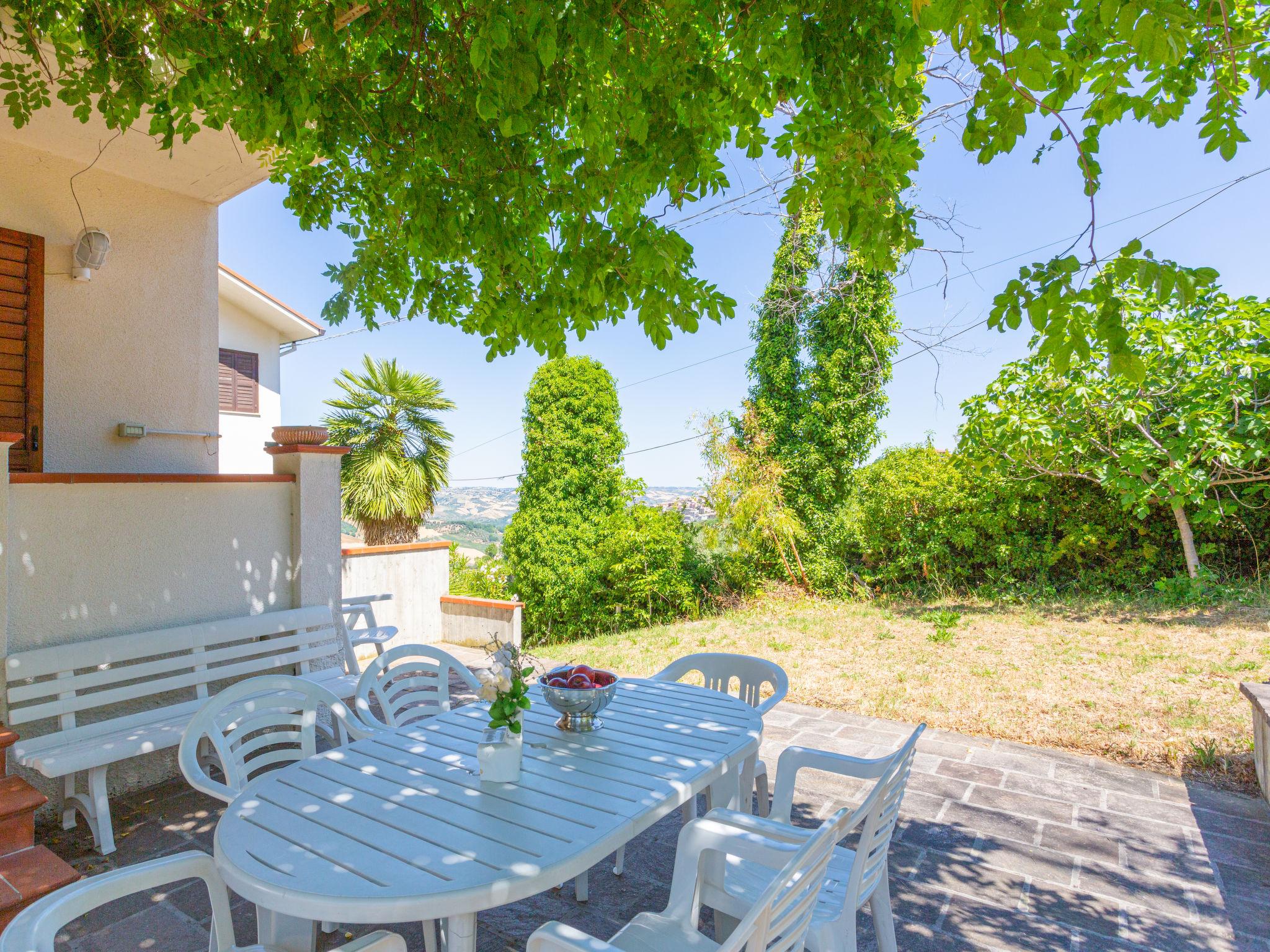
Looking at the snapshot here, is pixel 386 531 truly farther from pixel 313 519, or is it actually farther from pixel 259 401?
pixel 313 519

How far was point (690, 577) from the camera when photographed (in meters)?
9.27

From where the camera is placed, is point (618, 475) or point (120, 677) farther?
point (618, 475)

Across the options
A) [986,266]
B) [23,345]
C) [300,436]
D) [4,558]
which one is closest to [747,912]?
[4,558]

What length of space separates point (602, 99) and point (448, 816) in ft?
8.20

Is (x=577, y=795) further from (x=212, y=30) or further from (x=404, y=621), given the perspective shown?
(x=404, y=621)

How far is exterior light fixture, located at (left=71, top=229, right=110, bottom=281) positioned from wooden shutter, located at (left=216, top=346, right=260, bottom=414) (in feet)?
24.7

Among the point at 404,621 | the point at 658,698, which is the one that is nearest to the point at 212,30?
the point at 658,698

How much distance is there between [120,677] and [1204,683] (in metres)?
6.52

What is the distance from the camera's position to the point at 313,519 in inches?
170

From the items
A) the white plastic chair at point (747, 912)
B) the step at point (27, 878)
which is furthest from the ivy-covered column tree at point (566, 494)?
the white plastic chair at point (747, 912)

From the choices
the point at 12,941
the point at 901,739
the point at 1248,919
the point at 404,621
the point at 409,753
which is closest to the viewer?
the point at 12,941

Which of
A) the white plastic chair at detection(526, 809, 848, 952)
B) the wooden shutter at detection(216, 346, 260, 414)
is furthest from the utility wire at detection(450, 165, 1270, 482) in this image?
the wooden shutter at detection(216, 346, 260, 414)

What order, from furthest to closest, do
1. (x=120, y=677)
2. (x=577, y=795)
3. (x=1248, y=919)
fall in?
(x=120, y=677) → (x=1248, y=919) → (x=577, y=795)

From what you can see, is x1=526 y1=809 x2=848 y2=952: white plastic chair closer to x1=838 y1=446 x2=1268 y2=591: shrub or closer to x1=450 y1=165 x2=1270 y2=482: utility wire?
x1=450 y1=165 x2=1270 y2=482: utility wire
